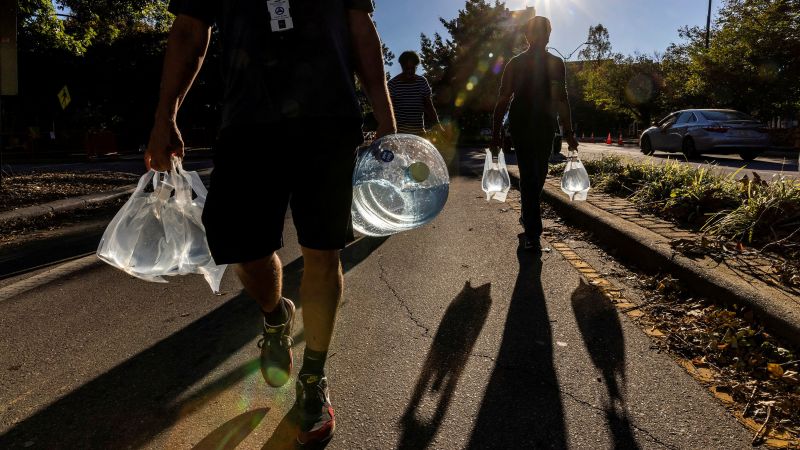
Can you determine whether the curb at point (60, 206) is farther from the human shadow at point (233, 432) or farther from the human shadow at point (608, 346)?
the human shadow at point (608, 346)

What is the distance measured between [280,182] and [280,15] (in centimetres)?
59

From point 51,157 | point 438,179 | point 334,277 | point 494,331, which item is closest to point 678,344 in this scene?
point 494,331

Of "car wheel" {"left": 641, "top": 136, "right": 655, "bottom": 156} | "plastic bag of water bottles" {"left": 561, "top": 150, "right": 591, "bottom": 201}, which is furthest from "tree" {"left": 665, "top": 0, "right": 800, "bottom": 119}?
"plastic bag of water bottles" {"left": 561, "top": 150, "right": 591, "bottom": 201}

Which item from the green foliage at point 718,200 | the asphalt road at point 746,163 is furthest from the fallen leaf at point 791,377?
the asphalt road at point 746,163

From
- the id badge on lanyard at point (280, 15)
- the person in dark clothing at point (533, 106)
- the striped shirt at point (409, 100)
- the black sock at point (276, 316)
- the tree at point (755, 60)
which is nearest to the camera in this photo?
the id badge on lanyard at point (280, 15)

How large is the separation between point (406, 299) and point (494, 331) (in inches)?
29.9

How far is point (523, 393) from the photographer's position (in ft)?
7.78

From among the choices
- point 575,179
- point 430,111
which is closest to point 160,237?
point 575,179

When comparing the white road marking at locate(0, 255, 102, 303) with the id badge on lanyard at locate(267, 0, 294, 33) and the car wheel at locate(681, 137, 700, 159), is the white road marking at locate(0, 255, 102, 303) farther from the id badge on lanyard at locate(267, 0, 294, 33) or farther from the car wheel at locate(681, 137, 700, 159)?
the car wheel at locate(681, 137, 700, 159)

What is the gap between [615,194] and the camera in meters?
7.19

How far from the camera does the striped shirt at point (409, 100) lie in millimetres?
6500

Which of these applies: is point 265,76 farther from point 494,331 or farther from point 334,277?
point 494,331

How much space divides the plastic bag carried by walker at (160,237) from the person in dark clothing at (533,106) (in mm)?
3095

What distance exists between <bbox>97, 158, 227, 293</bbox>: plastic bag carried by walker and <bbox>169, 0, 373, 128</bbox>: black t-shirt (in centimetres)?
85
